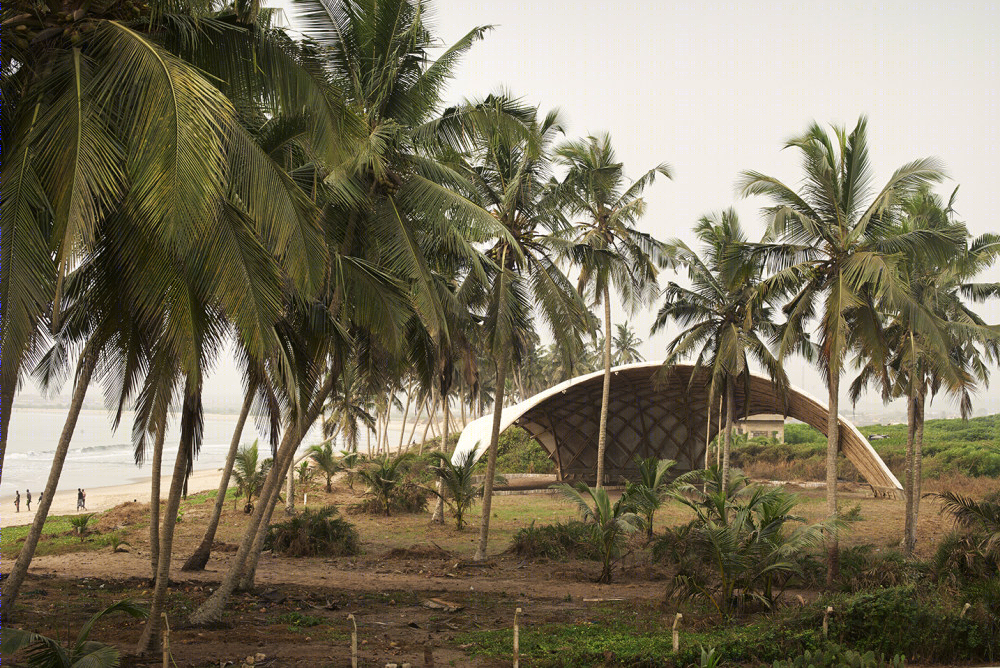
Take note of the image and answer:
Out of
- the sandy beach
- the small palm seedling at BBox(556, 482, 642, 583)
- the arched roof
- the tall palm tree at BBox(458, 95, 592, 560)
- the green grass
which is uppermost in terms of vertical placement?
the tall palm tree at BBox(458, 95, 592, 560)

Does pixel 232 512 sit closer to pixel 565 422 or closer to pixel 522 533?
pixel 522 533

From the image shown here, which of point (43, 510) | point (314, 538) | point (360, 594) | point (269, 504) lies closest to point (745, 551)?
point (360, 594)

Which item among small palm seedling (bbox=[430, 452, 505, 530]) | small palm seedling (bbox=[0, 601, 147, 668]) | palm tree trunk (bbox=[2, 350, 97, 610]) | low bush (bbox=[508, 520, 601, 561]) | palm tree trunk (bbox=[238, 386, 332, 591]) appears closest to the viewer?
small palm seedling (bbox=[0, 601, 147, 668])

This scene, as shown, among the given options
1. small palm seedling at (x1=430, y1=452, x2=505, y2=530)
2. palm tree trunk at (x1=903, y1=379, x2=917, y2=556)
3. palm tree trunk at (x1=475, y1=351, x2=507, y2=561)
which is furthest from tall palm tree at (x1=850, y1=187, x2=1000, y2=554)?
small palm seedling at (x1=430, y1=452, x2=505, y2=530)

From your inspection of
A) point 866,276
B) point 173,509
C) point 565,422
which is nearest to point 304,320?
point 173,509

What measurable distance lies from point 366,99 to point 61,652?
302 inches

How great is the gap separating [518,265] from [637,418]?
2314 centimetres

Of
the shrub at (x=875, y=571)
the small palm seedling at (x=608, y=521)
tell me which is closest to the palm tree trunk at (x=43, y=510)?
the small palm seedling at (x=608, y=521)

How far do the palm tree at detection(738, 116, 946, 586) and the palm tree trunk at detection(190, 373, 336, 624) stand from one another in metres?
9.11

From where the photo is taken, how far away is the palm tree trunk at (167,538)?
305 inches

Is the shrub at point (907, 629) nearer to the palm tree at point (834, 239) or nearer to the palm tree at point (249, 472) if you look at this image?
the palm tree at point (834, 239)

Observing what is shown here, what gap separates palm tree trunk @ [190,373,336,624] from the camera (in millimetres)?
9836

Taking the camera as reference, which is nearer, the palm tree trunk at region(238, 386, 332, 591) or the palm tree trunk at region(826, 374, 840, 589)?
the palm tree trunk at region(238, 386, 332, 591)

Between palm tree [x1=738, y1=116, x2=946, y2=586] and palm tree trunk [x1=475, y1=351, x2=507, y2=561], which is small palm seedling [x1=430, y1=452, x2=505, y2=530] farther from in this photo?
palm tree [x1=738, y1=116, x2=946, y2=586]
